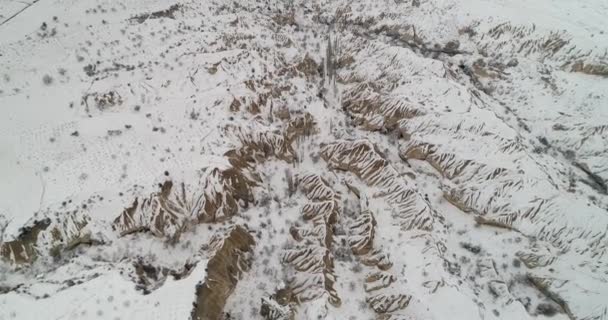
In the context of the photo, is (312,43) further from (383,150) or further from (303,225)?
(303,225)

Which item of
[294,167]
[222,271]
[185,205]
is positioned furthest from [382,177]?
[185,205]

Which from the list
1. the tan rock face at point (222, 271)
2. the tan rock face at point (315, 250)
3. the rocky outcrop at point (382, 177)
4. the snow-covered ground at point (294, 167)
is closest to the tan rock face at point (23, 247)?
the snow-covered ground at point (294, 167)

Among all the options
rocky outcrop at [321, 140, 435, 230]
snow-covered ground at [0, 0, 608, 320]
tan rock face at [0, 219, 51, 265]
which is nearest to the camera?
tan rock face at [0, 219, 51, 265]

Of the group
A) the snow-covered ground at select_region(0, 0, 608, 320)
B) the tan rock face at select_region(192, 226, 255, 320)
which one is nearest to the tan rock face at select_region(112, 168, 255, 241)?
the snow-covered ground at select_region(0, 0, 608, 320)

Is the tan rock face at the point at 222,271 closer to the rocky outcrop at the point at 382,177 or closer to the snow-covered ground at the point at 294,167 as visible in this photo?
the snow-covered ground at the point at 294,167

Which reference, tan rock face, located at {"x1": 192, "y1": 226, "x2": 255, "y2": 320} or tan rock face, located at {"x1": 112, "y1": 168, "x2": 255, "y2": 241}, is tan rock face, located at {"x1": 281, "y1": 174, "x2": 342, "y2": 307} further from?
tan rock face, located at {"x1": 112, "y1": 168, "x2": 255, "y2": 241}

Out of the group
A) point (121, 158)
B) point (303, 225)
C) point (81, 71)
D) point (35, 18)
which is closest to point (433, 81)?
point (303, 225)
